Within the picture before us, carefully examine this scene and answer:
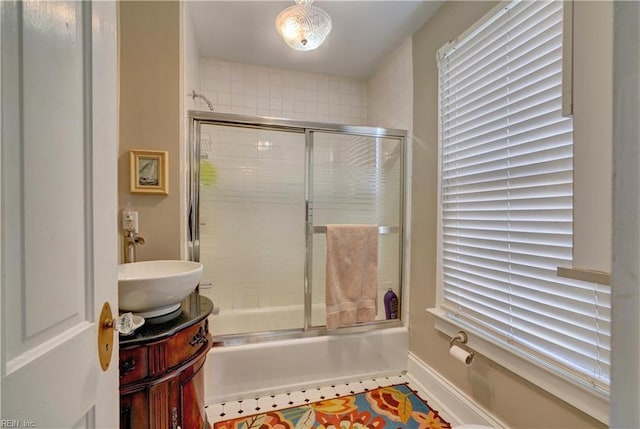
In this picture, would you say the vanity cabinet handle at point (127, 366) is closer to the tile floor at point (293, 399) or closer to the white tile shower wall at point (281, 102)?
the tile floor at point (293, 399)

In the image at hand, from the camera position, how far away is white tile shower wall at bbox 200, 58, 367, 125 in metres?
2.49

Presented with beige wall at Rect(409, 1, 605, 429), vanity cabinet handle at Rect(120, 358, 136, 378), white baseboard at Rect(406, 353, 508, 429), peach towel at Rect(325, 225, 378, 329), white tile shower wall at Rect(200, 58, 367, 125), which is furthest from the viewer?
white tile shower wall at Rect(200, 58, 367, 125)

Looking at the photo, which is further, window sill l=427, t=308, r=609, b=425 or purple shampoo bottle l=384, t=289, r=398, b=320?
purple shampoo bottle l=384, t=289, r=398, b=320

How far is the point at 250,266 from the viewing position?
220 cm

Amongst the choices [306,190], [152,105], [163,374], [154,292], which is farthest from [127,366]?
[306,190]

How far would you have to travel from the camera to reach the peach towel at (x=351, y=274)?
6.38 feet

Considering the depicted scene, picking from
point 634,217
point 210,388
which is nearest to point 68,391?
point 634,217

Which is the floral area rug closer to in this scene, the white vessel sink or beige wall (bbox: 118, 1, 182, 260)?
the white vessel sink

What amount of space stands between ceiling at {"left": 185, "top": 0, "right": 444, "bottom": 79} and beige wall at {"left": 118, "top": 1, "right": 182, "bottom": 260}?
35 centimetres

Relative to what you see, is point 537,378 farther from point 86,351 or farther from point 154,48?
point 154,48

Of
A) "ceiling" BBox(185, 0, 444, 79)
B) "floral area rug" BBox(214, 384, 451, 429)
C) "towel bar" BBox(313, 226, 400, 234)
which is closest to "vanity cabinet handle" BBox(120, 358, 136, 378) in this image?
"floral area rug" BBox(214, 384, 451, 429)

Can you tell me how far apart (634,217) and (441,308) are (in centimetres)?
166

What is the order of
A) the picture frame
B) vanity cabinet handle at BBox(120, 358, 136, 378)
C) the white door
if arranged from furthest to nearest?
1. the picture frame
2. vanity cabinet handle at BBox(120, 358, 136, 378)
3. the white door

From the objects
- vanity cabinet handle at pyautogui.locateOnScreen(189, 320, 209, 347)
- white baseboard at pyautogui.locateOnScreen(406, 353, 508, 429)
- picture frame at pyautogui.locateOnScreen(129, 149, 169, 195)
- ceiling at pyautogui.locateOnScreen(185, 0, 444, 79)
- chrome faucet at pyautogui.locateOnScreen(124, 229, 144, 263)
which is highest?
ceiling at pyautogui.locateOnScreen(185, 0, 444, 79)
